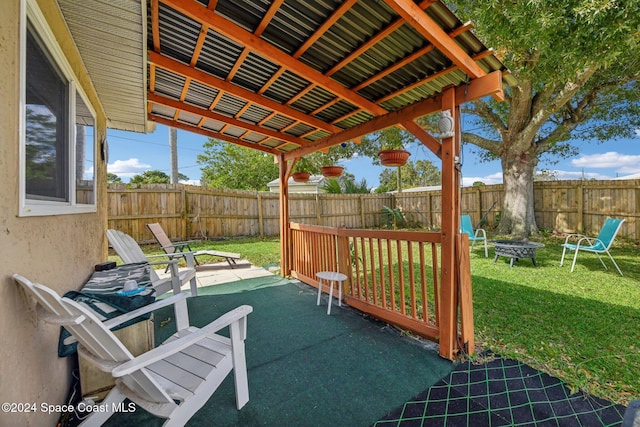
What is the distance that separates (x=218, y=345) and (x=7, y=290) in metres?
1.12

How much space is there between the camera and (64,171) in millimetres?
1856

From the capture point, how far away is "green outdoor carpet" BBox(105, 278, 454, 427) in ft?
5.61

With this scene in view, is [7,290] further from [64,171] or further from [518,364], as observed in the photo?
[518,364]

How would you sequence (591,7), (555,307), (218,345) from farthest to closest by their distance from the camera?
(555,307)
(591,7)
(218,345)

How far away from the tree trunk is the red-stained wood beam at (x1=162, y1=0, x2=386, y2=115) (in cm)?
716

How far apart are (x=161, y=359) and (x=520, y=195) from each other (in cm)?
962

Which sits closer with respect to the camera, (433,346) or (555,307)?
(433,346)

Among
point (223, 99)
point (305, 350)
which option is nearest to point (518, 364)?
point (305, 350)

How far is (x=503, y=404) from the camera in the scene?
69.3 inches

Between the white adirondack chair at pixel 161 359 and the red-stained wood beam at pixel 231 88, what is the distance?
7.18 feet

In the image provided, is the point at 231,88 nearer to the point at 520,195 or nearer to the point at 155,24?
the point at 155,24

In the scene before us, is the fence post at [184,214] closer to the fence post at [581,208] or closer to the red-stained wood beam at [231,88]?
the red-stained wood beam at [231,88]

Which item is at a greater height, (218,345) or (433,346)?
(218,345)

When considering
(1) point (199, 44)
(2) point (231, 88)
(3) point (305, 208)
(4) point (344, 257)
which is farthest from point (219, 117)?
(3) point (305, 208)
